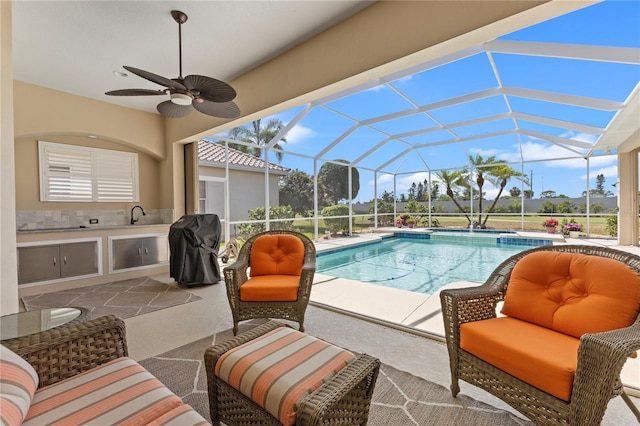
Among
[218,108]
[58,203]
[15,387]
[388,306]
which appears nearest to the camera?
[15,387]

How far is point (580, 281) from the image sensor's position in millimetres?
1751

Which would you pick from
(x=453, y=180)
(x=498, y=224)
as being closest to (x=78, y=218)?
(x=453, y=180)

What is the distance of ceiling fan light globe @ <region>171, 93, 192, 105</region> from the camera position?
9.44 feet

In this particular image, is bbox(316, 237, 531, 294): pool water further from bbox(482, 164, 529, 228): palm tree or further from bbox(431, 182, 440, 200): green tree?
bbox(431, 182, 440, 200): green tree

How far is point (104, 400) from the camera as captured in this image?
1.13 m

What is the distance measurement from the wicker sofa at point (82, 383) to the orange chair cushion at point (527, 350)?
150 cm

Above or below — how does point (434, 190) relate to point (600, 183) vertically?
above

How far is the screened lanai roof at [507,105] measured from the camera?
139 inches

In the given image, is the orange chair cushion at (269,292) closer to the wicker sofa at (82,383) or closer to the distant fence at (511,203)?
the wicker sofa at (82,383)

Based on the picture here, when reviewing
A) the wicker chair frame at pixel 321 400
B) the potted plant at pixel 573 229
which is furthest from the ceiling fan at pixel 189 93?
the potted plant at pixel 573 229

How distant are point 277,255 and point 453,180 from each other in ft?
37.1

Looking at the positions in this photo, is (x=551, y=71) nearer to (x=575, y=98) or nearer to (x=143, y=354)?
(x=575, y=98)

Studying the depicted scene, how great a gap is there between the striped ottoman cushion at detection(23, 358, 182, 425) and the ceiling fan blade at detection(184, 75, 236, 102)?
231 cm

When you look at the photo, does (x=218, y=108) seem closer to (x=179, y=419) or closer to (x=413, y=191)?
(x=179, y=419)
